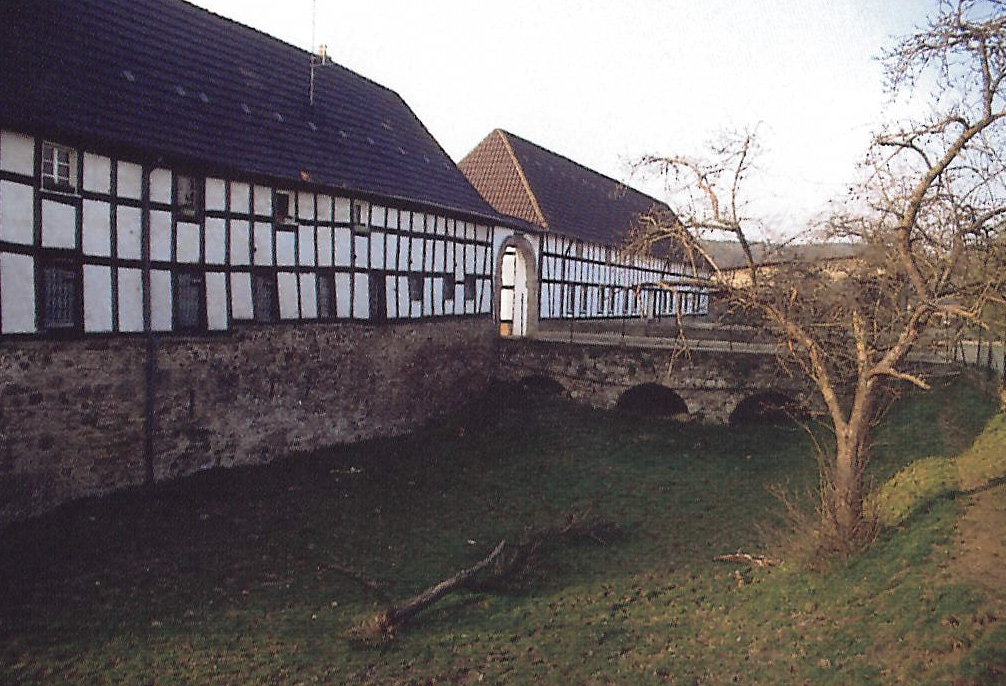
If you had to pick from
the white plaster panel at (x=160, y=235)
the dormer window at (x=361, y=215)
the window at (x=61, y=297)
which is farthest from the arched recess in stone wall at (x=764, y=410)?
the window at (x=61, y=297)

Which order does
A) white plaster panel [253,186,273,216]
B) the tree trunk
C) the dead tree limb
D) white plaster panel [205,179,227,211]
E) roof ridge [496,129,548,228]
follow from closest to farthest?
1. the dead tree limb
2. the tree trunk
3. white plaster panel [205,179,227,211]
4. white plaster panel [253,186,273,216]
5. roof ridge [496,129,548,228]

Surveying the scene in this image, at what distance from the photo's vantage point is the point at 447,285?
59.4 ft

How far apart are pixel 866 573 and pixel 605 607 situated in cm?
298

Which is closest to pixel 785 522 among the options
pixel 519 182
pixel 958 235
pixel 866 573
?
pixel 866 573

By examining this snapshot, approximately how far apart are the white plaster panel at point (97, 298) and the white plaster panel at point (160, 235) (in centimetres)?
80

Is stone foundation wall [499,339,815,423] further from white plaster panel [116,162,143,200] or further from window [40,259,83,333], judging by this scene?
window [40,259,83,333]

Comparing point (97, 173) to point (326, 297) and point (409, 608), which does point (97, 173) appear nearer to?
point (326, 297)

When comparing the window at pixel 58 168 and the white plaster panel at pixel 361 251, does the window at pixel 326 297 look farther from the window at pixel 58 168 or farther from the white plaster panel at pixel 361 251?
the window at pixel 58 168

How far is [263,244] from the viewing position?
44.0 ft

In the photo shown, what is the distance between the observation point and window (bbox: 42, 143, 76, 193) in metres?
10.3

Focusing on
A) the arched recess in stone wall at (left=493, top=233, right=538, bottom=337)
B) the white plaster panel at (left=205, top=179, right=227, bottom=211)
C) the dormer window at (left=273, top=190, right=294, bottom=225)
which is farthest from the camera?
the arched recess in stone wall at (left=493, top=233, right=538, bottom=337)

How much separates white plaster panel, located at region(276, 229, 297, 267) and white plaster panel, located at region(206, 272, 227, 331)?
1.28 m

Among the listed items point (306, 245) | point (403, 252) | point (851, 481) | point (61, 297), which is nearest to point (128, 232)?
point (61, 297)

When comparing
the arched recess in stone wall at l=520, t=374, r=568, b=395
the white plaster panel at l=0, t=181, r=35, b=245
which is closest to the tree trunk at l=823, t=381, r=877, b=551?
the arched recess in stone wall at l=520, t=374, r=568, b=395
